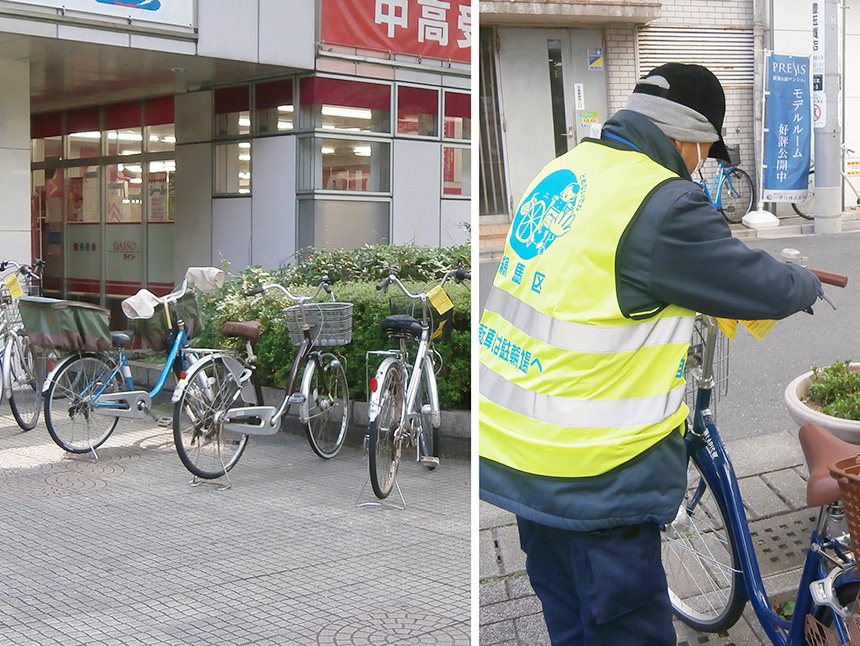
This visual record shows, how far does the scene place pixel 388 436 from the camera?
19.0 feet

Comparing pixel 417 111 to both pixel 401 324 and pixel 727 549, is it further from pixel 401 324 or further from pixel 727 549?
pixel 727 549

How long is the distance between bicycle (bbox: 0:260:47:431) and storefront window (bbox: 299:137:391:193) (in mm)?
3501

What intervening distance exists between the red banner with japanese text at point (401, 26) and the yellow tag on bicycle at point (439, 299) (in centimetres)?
587

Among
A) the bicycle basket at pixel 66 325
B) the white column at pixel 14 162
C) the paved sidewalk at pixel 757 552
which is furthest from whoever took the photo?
the white column at pixel 14 162

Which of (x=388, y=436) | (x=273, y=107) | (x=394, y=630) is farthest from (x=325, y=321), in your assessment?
(x=273, y=107)

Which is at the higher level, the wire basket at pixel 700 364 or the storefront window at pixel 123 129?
the storefront window at pixel 123 129

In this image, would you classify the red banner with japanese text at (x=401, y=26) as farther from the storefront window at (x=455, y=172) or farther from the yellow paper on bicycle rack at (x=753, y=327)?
the yellow paper on bicycle rack at (x=753, y=327)

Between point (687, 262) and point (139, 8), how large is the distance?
28.5ft

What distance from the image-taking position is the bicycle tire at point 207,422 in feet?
20.2

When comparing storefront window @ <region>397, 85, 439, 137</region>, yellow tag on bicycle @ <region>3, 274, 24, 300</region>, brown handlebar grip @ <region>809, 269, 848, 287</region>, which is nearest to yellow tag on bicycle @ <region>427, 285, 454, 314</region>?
brown handlebar grip @ <region>809, 269, 848, 287</region>

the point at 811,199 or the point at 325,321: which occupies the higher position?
the point at 811,199

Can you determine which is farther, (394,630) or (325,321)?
(325,321)

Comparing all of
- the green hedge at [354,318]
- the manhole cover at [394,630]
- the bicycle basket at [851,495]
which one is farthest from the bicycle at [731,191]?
the green hedge at [354,318]

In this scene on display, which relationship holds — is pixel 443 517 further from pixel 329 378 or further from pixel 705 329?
pixel 705 329
